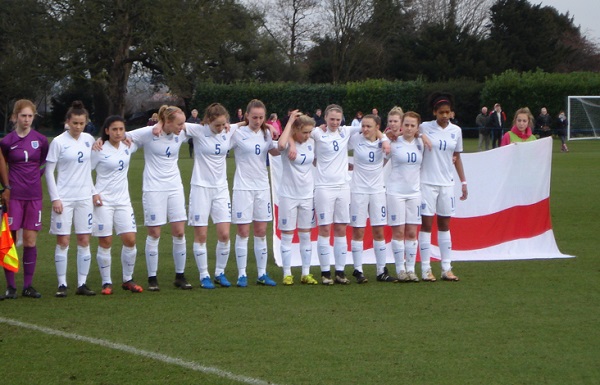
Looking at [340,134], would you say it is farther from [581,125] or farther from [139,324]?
[581,125]

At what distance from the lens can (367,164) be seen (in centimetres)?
1017

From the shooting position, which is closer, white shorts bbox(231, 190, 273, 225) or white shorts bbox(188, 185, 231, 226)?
white shorts bbox(188, 185, 231, 226)

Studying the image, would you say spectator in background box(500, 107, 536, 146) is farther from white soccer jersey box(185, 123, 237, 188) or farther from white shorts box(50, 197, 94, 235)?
white shorts box(50, 197, 94, 235)

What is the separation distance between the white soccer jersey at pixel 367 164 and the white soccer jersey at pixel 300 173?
0.50 metres

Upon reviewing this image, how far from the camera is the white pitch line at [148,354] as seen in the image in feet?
20.5

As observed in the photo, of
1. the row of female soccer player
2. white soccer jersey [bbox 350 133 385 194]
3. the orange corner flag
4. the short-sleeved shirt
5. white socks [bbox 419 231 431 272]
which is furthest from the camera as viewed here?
white socks [bbox 419 231 431 272]

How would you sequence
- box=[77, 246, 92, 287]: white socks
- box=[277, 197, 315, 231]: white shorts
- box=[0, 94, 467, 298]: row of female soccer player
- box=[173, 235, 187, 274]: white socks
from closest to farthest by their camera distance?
1. box=[0, 94, 467, 298]: row of female soccer player
2. box=[77, 246, 92, 287]: white socks
3. box=[173, 235, 187, 274]: white socks
4. box=[277, 197, 315, 231]: white shorts

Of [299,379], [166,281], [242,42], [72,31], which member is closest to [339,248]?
[166,281]

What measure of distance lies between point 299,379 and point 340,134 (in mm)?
4387

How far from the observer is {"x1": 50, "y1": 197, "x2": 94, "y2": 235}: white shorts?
9.13 m

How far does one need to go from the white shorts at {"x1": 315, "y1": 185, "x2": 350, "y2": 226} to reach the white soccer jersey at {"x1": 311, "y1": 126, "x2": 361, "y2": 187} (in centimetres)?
6

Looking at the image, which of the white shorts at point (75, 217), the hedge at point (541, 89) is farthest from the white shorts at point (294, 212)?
the hedge at point (541, 89)

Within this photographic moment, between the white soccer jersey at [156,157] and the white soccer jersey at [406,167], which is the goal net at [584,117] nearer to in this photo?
the white soccer jersey at [406,167]

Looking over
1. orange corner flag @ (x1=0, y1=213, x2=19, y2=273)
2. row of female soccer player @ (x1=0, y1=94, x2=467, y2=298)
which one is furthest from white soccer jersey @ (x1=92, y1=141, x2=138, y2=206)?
orange corner flag @ (x1=0, y1=213, x2=19, y2=273)
